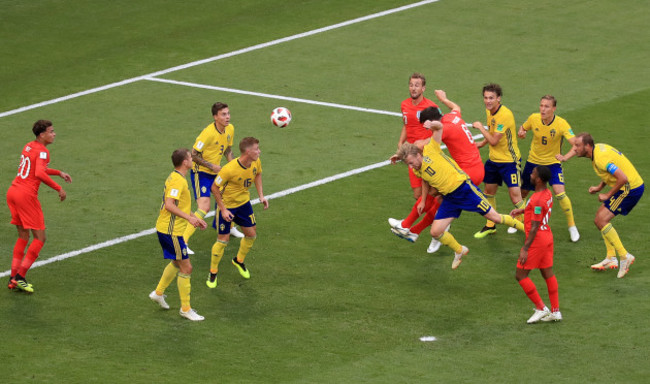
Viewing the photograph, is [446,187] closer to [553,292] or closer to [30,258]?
[553,292]

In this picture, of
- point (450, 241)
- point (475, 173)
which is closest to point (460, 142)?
point (475, 173)

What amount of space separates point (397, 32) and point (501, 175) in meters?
12.3

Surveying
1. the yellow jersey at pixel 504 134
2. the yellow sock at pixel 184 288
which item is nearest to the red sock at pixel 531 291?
the yellow jersey at pixel 504 134

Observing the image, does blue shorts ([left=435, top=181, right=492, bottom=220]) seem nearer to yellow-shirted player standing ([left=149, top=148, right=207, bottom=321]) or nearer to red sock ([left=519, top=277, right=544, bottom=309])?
red sock ([left=519, top=277, right=544, bottom=309])

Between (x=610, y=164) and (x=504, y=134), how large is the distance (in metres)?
2.20

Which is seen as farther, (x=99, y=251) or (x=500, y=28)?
(x=500, y=28)

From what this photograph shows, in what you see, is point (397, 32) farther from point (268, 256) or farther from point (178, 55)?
point (268, 256)

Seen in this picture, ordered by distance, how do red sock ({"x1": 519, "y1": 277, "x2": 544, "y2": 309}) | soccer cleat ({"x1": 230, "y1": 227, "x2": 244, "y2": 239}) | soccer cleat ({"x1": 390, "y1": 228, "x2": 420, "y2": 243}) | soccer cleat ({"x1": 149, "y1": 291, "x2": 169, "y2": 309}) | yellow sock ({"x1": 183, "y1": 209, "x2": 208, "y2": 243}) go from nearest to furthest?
red sock ({"x1": 519, "y1": 277, "x2": 544, "y2": 309}), soccer cleat ({"x1": 149, "y1": 291, "x2": 169, "y2": 309}), soccer cleat ({"x1": 390, "y1": 228, "x2": 420, "y2": 243}), yellow sock ({"x1": 183, "y1": 209, "x2": 208, "y2": 243}), soccer cleat ({"x1": 230, "y1": 227, "x2": 244, "y2": 239})

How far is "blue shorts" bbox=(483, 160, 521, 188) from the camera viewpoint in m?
16.8

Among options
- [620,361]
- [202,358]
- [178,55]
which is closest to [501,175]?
[620,361]

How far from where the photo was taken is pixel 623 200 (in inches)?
595

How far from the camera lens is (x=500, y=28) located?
28.4 meters

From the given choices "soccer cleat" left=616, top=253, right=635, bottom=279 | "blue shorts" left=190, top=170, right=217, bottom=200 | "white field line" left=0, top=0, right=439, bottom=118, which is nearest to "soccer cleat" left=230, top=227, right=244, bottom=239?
"blue shorts" left=190, top=170, right=217, bottom=200

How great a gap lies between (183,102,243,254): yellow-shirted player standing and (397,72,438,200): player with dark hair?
2.78 metres
